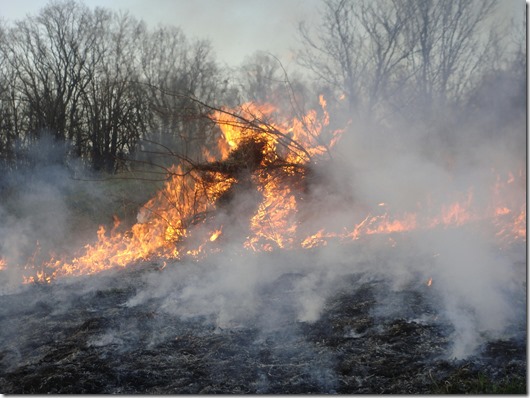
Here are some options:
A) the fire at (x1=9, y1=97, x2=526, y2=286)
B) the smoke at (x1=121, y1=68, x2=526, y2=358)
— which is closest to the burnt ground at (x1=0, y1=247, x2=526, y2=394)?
the smoke at (x1=121, y1=68, x2=526, y2=358)

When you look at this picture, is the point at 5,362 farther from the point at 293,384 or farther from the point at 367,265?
the point at 367,265

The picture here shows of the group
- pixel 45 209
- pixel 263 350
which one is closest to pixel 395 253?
pixel 263 350

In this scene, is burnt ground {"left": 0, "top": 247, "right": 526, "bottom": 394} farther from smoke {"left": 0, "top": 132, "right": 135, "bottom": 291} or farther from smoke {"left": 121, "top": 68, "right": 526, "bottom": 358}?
smoke {"left": 0, "top": 132, "right": 135, "bottom": 291}

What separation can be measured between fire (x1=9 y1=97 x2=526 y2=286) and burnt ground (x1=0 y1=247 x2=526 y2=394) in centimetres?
116

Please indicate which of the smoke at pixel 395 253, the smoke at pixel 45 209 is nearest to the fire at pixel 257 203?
the smoke at pixel 395 253

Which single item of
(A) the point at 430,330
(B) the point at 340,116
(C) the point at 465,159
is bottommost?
(A) the point at 430,330

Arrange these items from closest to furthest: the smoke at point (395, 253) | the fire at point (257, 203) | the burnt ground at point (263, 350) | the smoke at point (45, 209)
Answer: the burnt ground at point (263, 350), the smoke at point (395, 253), the fire at point (257, 203), the smoke at point (45, 209)

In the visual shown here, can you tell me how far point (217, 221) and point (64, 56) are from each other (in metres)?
14.1

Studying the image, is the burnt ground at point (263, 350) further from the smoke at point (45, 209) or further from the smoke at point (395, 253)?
the smoke at point (45, 209)

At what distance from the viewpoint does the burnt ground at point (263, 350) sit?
3.43 metres

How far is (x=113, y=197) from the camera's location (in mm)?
12898

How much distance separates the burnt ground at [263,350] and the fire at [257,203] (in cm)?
116

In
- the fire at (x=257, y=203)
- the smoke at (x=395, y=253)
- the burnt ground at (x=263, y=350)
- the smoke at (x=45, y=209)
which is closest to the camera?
the burnt ground at (x=263, y=350)

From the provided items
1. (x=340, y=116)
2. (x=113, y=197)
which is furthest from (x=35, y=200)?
(x=340, y=116)
